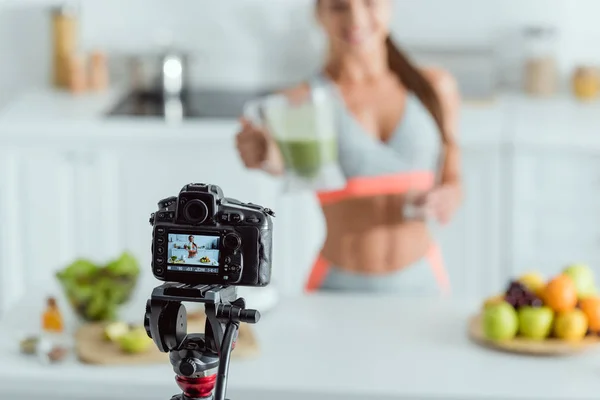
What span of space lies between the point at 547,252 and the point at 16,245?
187 centimetres

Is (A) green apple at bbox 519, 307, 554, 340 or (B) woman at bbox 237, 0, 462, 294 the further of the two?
(B) woman at bbox 237, 0, 462, 294

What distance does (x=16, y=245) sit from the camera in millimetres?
4207

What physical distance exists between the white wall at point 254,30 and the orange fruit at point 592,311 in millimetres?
2326

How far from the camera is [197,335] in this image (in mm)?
1303

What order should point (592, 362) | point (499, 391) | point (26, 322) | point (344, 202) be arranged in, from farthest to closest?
1. point (344, 202)
2. point (26, 322)
3. point (592, 362)
4. point (499, 391)

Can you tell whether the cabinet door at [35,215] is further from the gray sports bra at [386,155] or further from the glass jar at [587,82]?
the glass jar at [587,82]

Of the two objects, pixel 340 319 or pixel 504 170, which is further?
pixel 504 170

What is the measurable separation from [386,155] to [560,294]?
0.71 meters

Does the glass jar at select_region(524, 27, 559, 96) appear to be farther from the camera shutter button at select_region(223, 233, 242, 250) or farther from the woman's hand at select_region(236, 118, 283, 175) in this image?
the camera shutter button at select_region(223, 233, 242, 250)

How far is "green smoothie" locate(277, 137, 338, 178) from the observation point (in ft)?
8.32

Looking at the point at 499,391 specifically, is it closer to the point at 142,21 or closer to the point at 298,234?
the point at 298,234

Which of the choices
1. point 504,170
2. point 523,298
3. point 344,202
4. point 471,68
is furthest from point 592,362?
point 471,68

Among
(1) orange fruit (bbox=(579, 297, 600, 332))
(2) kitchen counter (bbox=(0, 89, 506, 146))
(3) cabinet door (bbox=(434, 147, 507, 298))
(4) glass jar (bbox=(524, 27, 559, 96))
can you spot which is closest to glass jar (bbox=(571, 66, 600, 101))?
(4) glass jar (bbox=(524, 27, 559, 96))

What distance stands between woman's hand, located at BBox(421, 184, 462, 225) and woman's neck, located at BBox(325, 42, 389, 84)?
35 centimetres
